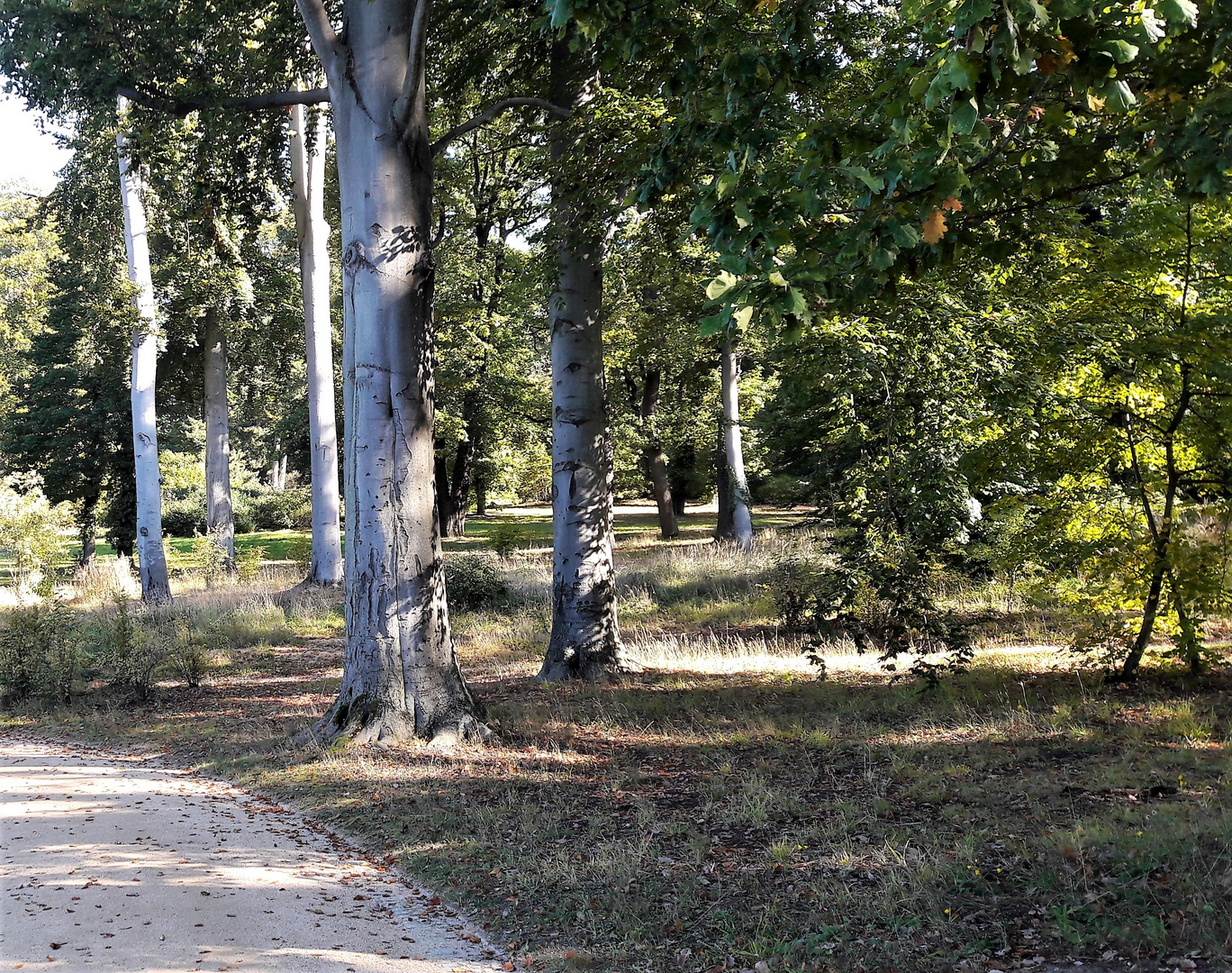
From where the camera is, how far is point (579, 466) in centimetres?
1022

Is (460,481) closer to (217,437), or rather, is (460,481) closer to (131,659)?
(217,437)

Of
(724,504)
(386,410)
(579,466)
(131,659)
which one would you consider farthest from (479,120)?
(724,504)

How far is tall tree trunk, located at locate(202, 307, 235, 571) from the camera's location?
24.5m

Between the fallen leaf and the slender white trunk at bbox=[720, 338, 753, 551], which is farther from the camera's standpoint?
the slender white trunk at bbox=[720, 338, 753, 551]

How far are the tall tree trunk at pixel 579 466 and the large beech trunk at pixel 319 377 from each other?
9587 mm

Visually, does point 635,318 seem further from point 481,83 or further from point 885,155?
point 885,155

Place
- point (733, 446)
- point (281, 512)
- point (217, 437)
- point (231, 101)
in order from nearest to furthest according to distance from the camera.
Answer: point (231, 101)
point (733, 446)
point (217, 437)
point (281, 512)

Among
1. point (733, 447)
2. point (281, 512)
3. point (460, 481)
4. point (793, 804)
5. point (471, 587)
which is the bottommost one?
point (793, 804)

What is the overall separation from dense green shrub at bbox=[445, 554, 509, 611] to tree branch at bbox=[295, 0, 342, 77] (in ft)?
31.7

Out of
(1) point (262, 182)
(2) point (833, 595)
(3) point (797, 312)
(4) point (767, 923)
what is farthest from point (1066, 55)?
(1) point (262, 182)

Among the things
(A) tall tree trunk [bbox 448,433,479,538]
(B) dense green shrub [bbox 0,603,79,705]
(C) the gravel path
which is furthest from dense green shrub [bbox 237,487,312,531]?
(C) the gravel path

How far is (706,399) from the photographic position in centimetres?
2855

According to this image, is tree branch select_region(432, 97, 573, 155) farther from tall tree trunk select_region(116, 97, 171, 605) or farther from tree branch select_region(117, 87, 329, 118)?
tall tree trunk select_region(116, 97, 171, 605)

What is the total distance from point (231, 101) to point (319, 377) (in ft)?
33.8
